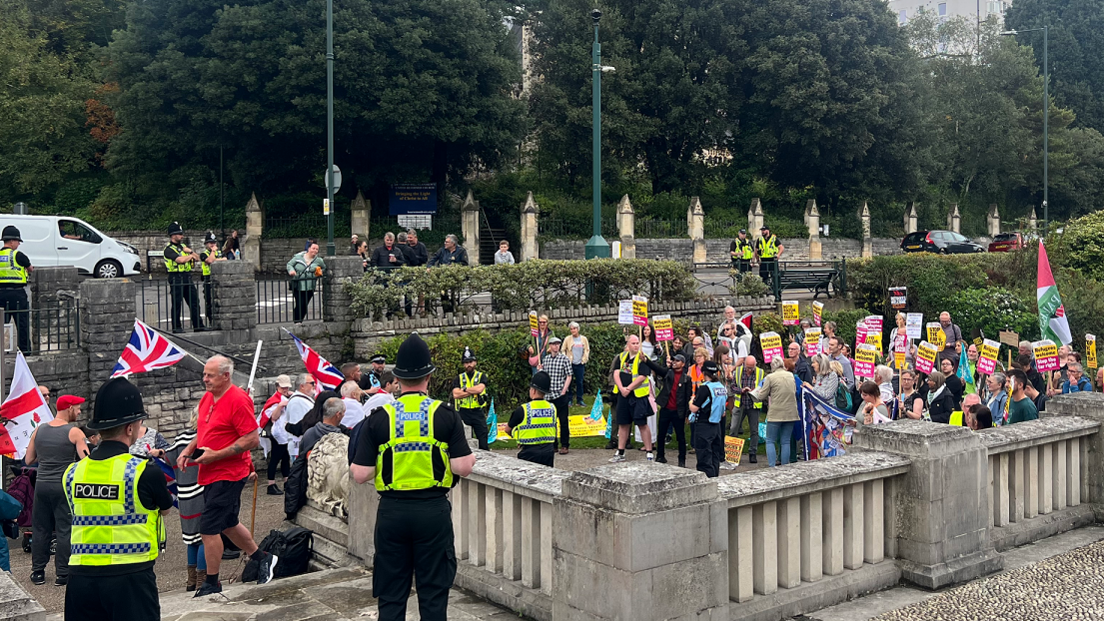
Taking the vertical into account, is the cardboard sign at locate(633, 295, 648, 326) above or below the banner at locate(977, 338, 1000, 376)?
above

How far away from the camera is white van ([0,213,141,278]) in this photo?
23.3 meters

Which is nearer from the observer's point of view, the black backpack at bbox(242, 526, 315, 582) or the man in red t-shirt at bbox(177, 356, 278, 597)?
the man in red t-shirt at bbox(177, 356, 278, 597)

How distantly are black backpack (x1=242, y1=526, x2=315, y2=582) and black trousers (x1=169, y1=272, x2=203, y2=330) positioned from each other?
820 centimetres

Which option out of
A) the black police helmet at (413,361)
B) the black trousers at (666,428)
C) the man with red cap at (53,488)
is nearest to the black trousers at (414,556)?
the black police helmet at (413,361)

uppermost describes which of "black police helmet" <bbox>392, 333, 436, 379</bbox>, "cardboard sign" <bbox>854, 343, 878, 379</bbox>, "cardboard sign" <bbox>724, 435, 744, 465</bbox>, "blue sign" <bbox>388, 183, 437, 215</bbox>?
"blue sign" <bbox>388, 183, 437, 215</bbox>

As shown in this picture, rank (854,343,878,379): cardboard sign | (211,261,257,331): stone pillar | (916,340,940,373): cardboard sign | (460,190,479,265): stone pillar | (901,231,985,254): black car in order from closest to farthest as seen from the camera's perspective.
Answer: (916,340,940,373): cardboard sign, (854,343,878,379): cardboard sign, (211,261,257,331): stone pillar, (460,190,479,265): stone pillar, (901,231,985,254): black car

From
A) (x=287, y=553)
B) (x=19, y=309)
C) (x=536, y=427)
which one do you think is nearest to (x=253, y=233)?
(x=19, y=309)

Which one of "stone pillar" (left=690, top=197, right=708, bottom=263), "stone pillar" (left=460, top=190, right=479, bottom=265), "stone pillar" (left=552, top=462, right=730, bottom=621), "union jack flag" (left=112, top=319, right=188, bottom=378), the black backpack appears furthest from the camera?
"stone pillar" (left=690, top=197, right=708, bottom=263)

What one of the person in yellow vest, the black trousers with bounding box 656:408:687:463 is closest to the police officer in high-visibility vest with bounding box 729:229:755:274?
the black trousers with bounding box 656:408:687:463

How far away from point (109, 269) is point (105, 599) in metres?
21.6

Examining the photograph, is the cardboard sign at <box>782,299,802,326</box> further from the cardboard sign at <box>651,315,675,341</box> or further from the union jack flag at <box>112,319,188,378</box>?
the union jack flag at <box>112,319,188,378</box>

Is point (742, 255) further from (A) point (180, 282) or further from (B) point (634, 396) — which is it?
(A) point (180, 282)

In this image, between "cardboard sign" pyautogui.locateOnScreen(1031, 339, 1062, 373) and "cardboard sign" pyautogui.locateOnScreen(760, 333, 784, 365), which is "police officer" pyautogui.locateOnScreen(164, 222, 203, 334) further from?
"cardboard sign" pyautogui.locateOnScreen(1031, 339, 1062, 373)

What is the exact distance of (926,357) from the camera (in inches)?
563
